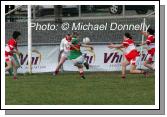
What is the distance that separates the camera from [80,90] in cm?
1670

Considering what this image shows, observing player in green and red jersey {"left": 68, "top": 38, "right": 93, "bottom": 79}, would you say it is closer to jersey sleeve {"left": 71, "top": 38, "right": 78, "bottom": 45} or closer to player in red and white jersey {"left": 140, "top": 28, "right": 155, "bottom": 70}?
jersey sleeve {"left": 71, "top": 38, "right": 78, "bottom": 45}

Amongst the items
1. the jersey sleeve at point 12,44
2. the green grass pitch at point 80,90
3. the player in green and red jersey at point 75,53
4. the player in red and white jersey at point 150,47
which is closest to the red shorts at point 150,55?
the player in red and white jersey at point 150,47

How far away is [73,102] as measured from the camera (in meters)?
14.6

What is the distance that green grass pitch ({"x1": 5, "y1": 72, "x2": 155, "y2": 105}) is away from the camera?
1480cm

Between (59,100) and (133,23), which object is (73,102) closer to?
(59,100)

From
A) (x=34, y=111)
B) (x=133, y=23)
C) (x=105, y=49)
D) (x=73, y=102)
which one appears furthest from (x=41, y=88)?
(x=133, y=23)

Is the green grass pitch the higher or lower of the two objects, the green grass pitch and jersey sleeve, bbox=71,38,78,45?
the lower

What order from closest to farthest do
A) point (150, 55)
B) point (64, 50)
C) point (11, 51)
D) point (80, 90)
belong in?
point (80, 90)
point (11, 51)
point (150, 55)
point (64, 50)

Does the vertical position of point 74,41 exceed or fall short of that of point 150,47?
it exceeds it

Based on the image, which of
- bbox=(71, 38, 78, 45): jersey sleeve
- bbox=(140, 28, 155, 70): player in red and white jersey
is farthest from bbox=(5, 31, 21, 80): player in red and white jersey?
bbox=(140, 28, 155, 70): player in red and white jersey

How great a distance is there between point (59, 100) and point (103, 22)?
11.6 meters

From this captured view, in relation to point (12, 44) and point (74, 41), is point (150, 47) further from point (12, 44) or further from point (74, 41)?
point (12, 44)

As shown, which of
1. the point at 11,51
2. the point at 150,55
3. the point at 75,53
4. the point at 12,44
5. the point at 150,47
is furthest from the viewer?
the point at 150,47

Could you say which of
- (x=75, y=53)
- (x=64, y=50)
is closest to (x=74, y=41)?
(x=75, y=53)
